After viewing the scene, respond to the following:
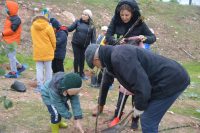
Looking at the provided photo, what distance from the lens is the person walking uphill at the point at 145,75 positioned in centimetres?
382

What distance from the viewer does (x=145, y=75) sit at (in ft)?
12.6

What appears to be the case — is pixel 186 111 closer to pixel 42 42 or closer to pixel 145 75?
pixel 42 42

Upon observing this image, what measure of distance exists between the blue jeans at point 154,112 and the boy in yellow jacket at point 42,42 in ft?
11.3

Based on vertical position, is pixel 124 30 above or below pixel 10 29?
above

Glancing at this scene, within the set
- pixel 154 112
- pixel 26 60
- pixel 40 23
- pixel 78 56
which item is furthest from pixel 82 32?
pixel 154 112

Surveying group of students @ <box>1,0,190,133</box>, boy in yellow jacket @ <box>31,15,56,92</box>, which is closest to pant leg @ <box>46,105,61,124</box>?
group of students @ <box>1,0,190,133</box>

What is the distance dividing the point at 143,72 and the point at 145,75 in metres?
0.03

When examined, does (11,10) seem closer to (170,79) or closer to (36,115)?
(36,115)

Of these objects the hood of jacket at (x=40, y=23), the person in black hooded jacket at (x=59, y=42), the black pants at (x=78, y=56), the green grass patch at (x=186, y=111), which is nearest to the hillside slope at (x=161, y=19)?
the black pants at (x=78, y=56)

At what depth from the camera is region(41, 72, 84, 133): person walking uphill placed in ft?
14.8

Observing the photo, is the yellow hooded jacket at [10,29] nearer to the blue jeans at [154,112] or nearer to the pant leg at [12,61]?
the pant leg at [12,61]

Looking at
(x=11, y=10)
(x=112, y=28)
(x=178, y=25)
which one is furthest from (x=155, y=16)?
(x=112, y=28)

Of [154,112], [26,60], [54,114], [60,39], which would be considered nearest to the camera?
[154,112]

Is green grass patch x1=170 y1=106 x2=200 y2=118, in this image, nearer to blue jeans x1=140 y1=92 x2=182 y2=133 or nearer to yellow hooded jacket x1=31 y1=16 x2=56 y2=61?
yellow hooded jacket x1=31 y1=16 x2=56 y2=61
